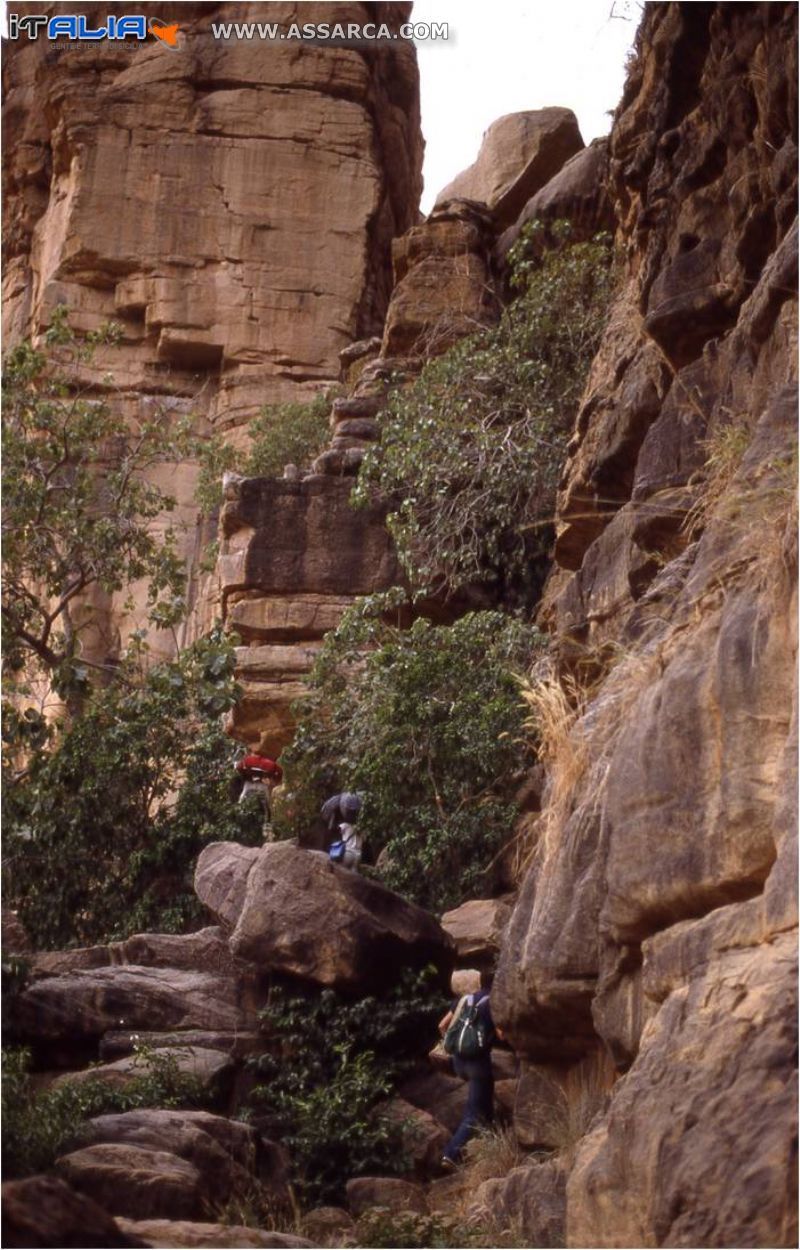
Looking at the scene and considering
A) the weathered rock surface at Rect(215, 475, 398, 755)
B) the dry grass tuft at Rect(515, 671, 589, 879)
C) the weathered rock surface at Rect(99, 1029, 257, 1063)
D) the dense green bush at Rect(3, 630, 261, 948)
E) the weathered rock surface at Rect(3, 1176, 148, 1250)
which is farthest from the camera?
the weathered rock surface at Rect(215, 475, 398, 755)

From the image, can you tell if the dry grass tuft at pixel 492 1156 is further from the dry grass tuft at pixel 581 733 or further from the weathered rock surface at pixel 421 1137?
the dry grass tuft at pixel 581 733

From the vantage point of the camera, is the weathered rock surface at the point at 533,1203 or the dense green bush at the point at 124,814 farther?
the dense green bush at the point at 124,814

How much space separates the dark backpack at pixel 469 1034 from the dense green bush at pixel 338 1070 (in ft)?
3.10

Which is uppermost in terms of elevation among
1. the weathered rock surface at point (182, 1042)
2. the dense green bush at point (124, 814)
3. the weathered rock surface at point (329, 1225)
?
the dense green bush at point (124, 814)

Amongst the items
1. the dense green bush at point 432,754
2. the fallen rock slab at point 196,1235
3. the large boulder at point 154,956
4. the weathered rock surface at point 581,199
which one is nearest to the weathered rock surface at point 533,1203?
the fallen rock slab at point 196,1235

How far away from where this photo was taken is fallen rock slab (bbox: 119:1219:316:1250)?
Result: 7473 millimetres

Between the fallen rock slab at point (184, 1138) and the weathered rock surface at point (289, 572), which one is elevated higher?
the weathered rock surface at point (289, 572)

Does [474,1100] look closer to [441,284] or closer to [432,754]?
[432,754]

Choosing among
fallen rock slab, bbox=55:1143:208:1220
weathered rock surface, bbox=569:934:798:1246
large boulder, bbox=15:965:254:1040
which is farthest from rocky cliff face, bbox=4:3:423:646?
weathered rock surface, bbox=569:934:798:1246

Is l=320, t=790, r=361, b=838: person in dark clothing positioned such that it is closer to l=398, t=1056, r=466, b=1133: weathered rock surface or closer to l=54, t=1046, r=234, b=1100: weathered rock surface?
l=398, t=1056, r=466, b=1133: weathered rock surface

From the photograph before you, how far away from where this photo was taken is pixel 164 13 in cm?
3152

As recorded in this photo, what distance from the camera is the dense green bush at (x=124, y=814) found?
1758 cm

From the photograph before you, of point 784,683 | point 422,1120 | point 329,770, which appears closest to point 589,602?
point 422,1120

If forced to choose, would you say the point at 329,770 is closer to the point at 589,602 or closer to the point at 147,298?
the point at 589,602
